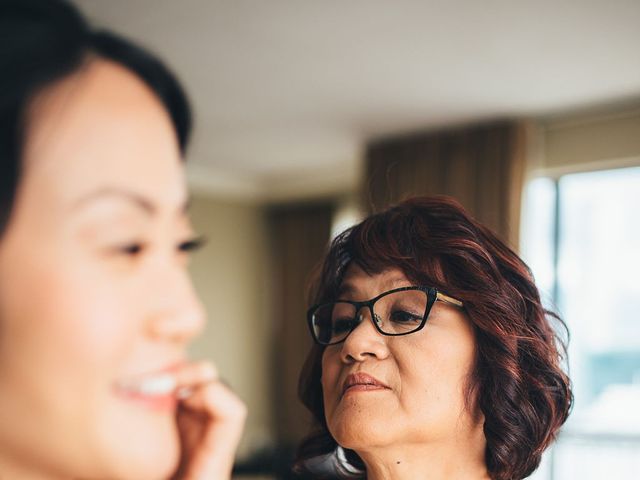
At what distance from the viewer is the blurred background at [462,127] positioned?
3215 millimetres

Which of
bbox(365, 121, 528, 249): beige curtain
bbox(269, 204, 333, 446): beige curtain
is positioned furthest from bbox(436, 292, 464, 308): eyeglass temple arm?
bbox(269, 204, 333, 446): beige curtain

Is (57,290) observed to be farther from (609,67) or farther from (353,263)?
(609,67)

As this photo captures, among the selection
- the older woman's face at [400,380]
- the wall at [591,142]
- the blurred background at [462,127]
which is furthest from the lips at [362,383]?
the wall at [591,142]

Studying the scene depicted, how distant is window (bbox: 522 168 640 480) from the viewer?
4.50m

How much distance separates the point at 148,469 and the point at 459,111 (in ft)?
14.3

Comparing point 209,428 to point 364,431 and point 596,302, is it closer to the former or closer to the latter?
point 364,431

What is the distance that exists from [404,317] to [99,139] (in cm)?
93

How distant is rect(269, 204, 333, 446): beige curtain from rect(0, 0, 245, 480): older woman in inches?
244

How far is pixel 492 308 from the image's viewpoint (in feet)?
4.56

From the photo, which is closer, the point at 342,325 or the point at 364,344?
the point at 364,344

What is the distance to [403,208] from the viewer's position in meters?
1.50

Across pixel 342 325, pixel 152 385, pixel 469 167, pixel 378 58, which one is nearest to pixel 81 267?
pixel 152 385

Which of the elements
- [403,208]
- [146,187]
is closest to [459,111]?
[403,208]

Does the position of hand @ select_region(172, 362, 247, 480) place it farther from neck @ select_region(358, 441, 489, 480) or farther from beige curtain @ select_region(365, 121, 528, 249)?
beige curtain @ select_region(365, 121, 528, 249)
